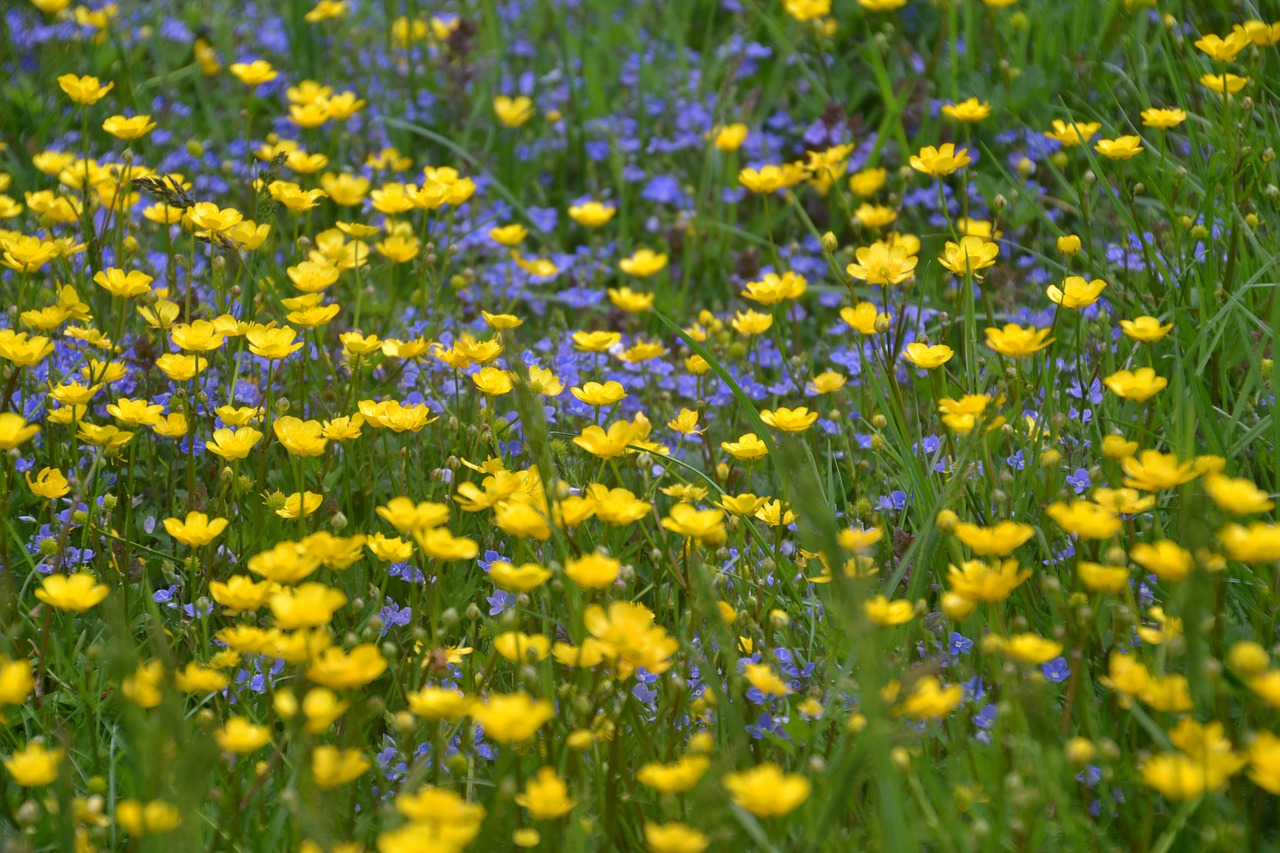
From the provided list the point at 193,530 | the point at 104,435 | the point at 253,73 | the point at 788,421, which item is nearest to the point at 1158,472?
the point at 788,421

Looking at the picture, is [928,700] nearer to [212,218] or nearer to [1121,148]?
[1121,148]

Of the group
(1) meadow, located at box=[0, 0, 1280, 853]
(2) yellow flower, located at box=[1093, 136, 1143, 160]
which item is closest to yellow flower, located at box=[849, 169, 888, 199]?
(1) meadow, located at box=[0, 0, 1280, 853]

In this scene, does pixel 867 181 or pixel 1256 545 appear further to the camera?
pixel 867 181

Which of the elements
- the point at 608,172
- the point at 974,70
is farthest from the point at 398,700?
the point at 974,70

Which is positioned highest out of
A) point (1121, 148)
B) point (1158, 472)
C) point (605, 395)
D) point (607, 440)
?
point (1121, 148)

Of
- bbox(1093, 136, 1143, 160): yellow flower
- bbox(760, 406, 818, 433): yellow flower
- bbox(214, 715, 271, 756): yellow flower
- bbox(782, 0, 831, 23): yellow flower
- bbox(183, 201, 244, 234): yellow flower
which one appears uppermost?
bbox(1093, 136, 1143, 160): yellow flower

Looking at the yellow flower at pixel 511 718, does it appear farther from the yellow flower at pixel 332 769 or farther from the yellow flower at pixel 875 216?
the yellow flower at pixel 875 216

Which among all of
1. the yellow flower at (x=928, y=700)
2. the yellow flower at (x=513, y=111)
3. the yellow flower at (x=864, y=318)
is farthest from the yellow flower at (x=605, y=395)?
the yellow flower at (x=513, y=111)

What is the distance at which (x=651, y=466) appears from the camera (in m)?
2.53

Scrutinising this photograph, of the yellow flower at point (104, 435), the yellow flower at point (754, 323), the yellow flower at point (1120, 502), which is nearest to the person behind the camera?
the yellow flower at point (1120, 502)

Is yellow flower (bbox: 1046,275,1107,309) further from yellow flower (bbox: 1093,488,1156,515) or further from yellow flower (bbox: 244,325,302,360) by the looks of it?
yellow flower (bbox: 244,325,302,360)

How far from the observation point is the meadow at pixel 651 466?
5.92 ft

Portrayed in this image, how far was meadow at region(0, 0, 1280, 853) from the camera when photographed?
71.1 inches

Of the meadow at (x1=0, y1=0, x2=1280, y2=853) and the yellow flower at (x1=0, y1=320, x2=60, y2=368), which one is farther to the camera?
the yellow flower at (x1=0, y1=320, x2=60, y2=368)
